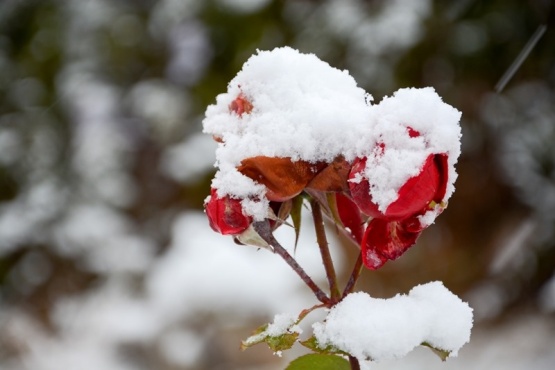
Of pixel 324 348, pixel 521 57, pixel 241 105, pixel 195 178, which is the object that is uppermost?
pixel 195 178

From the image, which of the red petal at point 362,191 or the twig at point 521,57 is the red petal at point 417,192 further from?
the twig at point 521,57

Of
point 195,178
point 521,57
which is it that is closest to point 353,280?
point 521,57

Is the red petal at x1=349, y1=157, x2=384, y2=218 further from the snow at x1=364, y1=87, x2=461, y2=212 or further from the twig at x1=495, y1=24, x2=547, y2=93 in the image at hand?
the twig at x1=495, y1=24, x2=547, y2=93

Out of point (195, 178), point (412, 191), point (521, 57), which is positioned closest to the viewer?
point (412, 191)

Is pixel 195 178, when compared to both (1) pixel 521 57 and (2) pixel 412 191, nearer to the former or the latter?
(1) pixel 521 57

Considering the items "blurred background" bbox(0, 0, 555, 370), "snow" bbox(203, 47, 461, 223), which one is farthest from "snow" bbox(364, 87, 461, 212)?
"blurred background" bbox(0, 0, 555, 370)

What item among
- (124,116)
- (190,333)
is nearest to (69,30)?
(124,116)
